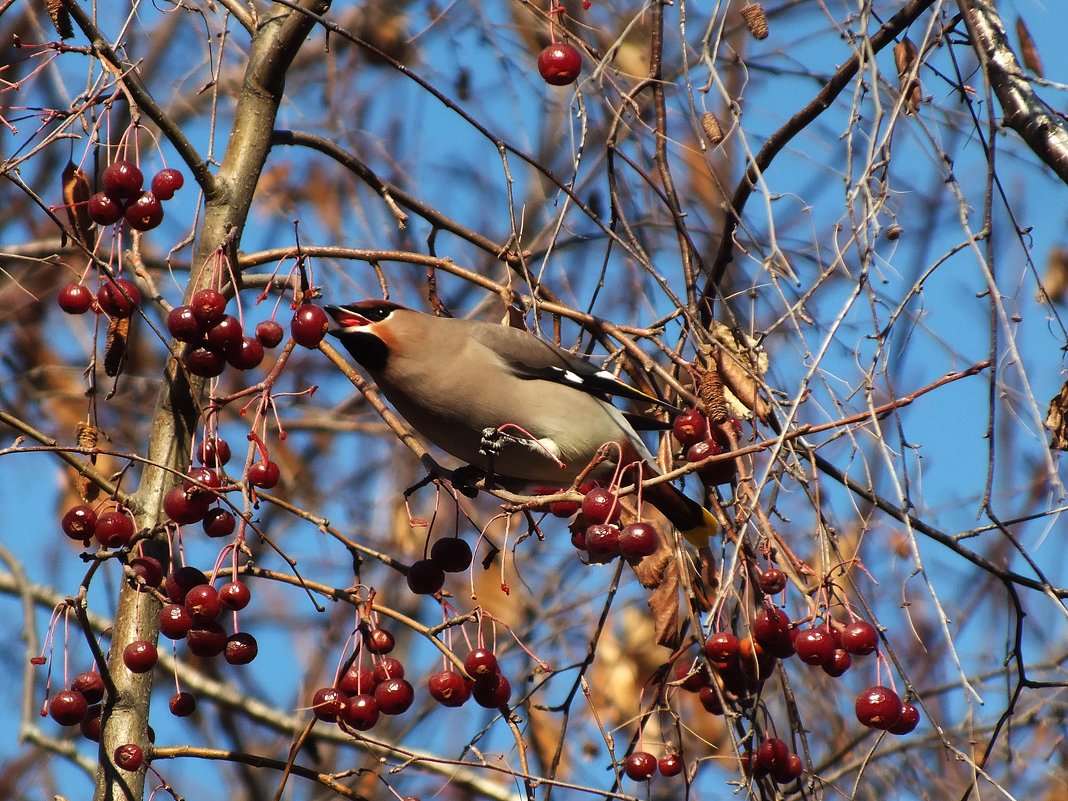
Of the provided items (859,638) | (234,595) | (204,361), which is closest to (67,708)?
(234,595)

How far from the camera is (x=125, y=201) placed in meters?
2.45

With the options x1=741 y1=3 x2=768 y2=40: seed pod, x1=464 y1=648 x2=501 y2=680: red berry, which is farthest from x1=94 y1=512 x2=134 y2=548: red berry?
x1=741 y1=3 x2=768 y2=40: seed pod

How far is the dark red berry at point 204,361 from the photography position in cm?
236

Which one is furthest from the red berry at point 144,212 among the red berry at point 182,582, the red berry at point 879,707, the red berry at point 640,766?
the red berry at point 879,707

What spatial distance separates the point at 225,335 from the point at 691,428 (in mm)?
977

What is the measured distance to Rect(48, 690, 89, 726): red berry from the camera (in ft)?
7.50

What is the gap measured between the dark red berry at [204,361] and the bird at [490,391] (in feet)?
3.57

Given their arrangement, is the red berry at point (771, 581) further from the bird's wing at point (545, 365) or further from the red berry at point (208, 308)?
the red berry at point (208, 308)

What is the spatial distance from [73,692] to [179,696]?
0.20 meters

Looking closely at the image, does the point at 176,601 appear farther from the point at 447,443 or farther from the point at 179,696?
the point at 447,443

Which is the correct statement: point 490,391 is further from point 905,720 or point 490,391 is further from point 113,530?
point 905,720

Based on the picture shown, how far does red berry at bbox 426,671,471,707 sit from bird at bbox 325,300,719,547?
44.2 inches

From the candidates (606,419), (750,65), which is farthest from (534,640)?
(750,65)

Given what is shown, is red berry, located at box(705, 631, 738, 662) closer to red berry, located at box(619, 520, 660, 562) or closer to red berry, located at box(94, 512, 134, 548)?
red berry, located at box(619, 520, 660, 562)
